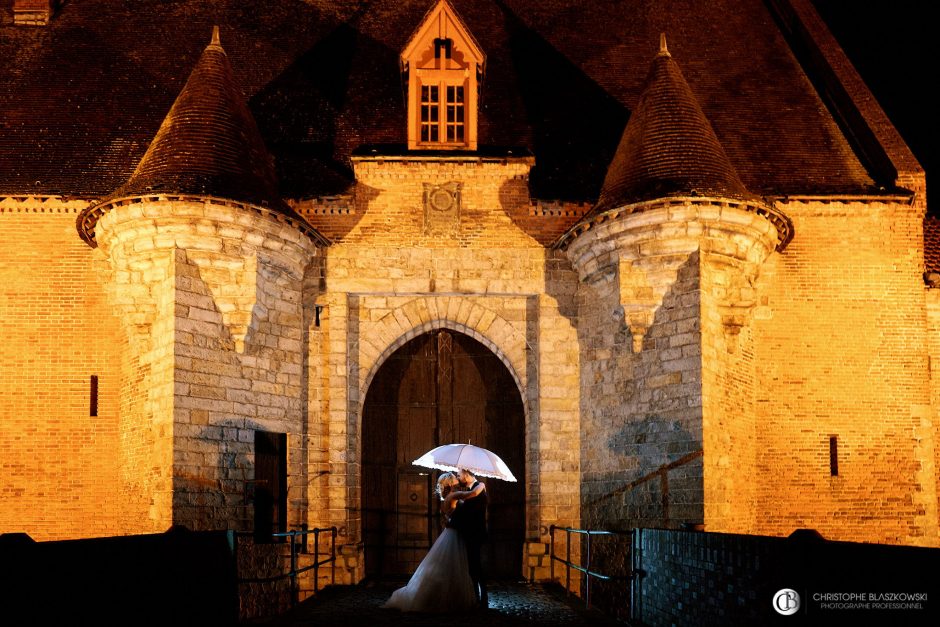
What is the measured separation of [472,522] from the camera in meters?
11.0

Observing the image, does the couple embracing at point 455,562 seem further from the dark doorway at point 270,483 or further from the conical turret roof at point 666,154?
the conical turret roof at point 666,154

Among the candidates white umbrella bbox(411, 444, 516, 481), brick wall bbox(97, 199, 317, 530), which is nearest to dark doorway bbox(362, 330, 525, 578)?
brick wall bbox(97, 199, 317, 530)

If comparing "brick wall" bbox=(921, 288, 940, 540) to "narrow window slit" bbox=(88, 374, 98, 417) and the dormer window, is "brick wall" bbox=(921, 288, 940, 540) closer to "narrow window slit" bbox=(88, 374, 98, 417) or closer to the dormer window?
the dormer window

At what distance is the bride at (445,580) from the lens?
35.3 ft

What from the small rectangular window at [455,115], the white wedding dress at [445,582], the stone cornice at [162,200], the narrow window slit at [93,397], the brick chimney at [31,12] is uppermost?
the brick chimney at [31,12]

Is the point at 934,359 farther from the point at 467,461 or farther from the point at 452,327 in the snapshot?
the point at 467,461

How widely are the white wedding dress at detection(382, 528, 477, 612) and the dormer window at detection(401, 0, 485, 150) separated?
7.49 metres

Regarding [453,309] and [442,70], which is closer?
[453,309]

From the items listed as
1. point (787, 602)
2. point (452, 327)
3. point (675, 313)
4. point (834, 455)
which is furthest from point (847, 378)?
point (787, 602)

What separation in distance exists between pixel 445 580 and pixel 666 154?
711 centimetres

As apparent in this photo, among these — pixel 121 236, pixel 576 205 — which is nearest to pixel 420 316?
pixel 576 205

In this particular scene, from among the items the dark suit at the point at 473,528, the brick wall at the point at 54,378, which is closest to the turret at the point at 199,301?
the brick wall at the point at 54,378

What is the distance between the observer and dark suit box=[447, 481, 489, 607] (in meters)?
10.9

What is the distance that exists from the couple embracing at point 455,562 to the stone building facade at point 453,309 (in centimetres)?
380
